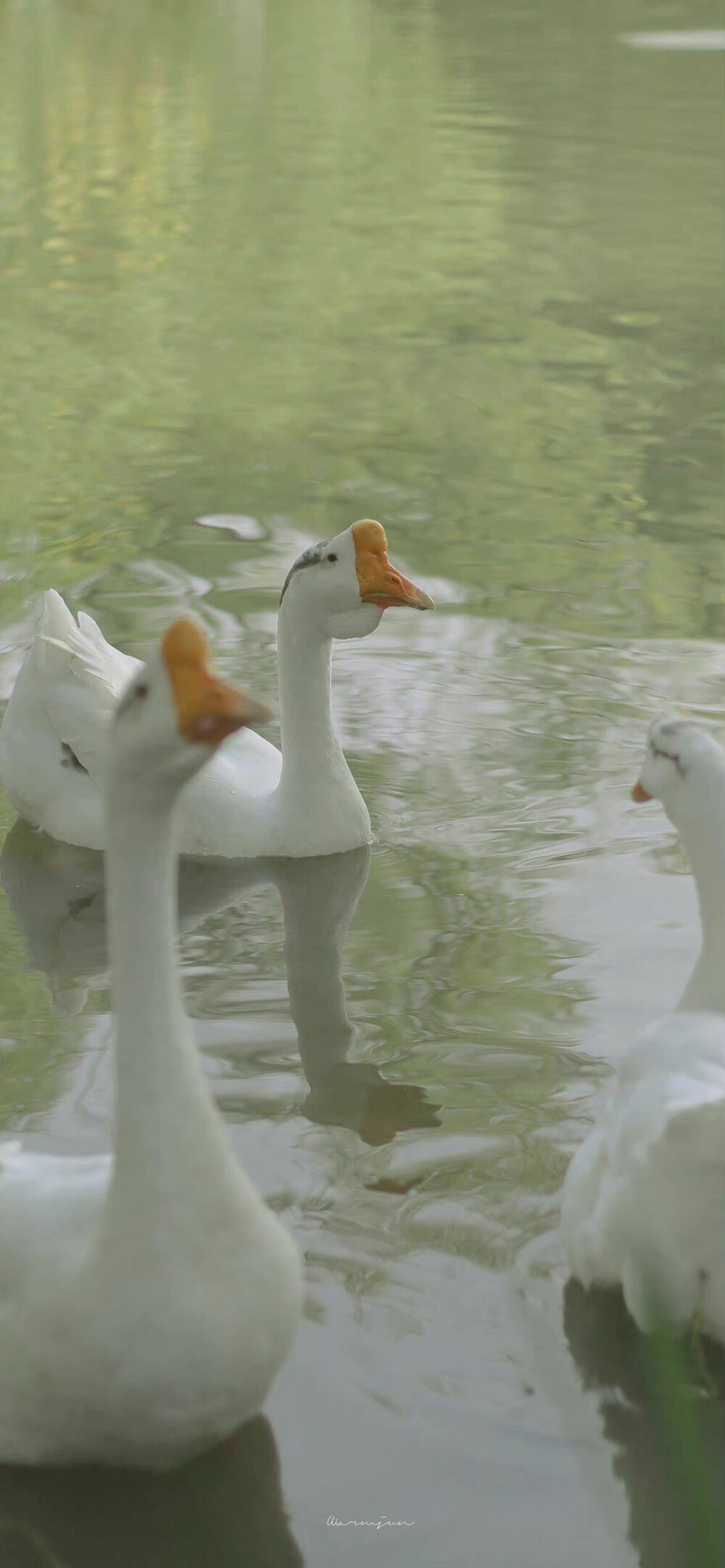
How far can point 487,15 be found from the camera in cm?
3744

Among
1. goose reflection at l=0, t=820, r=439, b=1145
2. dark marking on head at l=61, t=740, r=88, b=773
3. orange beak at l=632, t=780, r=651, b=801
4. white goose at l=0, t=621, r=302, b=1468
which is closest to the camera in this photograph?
white goose at l=0, t=621, r=302, b=1468

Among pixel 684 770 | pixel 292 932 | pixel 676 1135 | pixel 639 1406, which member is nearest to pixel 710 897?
pixel 684 770

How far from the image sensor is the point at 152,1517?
127 inches

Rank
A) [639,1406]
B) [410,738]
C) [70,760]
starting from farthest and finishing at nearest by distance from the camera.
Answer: [410,738], [70,760], [639,1406]

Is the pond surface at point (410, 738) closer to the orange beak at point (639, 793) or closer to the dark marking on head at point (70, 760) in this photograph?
the dark marking on head at point (70, 760)

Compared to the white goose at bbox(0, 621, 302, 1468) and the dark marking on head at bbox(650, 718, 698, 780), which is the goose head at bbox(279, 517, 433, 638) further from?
the white goose at bbox(0, 621, 302, 1468)

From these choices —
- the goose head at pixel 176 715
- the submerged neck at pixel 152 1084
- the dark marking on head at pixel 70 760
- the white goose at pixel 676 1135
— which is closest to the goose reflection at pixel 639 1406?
the white goose at pixel 676 1135

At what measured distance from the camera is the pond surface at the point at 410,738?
3338 millimetres

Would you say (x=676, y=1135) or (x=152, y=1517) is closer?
(x=676, y=1135)

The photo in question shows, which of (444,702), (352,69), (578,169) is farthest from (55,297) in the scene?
(352,69)

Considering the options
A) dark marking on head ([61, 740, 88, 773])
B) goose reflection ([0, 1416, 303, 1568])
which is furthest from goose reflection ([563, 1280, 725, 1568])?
dark marking on head ([61, 740, 88, 773])

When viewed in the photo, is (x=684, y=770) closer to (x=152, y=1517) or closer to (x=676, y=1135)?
(x=676, y=1135)

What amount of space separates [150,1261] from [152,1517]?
2.06ft

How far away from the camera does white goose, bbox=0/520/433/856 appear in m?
5.82
